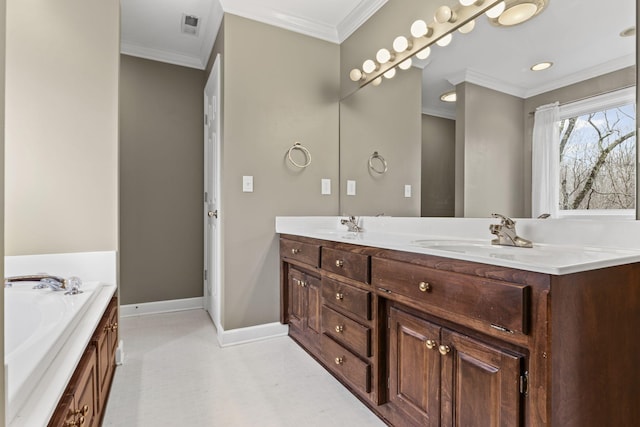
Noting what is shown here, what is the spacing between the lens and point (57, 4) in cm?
188

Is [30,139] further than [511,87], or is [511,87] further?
[30,139]

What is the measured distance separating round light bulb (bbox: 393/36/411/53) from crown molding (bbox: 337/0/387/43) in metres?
0.35

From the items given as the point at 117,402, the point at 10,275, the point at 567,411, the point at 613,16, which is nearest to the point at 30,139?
the point at 10,275

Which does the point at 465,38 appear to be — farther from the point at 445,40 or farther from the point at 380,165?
the point at 380,165

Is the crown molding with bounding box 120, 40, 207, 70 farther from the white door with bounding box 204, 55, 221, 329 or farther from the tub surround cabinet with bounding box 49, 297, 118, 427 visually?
the tub surround cabinet with bounding box 49, 297, 118, 427

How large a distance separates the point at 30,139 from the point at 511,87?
243 cm

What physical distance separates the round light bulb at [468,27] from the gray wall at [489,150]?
261 millimetres

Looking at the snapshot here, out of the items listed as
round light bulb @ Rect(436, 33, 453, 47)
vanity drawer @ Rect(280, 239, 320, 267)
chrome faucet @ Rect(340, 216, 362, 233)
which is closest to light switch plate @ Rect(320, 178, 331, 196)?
chrome faucet @ Rect(340, 216, 362, 233)

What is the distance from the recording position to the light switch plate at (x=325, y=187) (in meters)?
2.66

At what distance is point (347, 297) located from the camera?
1657 millimetres

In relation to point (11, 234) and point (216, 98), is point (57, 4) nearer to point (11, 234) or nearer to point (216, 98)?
point (216, 98)

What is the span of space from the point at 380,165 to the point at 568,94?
1.20 meters

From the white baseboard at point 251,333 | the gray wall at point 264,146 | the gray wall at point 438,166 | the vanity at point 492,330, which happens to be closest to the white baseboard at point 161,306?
the white baseboard at point 251,333

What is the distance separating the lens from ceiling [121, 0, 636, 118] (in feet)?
4.09
